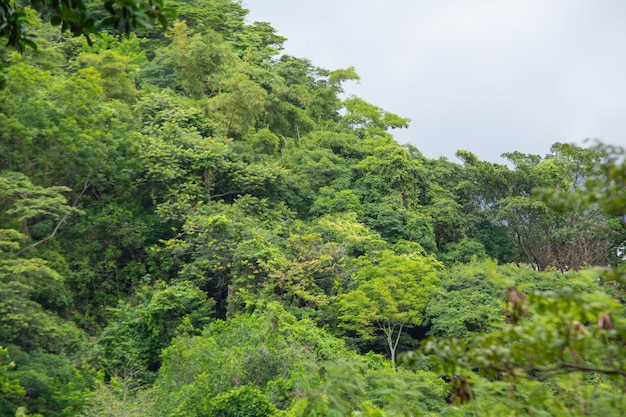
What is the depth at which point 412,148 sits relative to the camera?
63.2ft

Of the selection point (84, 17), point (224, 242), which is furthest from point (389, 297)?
point (84, 17)

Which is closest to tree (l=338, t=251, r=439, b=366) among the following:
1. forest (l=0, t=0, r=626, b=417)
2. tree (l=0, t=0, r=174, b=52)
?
forest (l=0, t=0, r=626, b=417)

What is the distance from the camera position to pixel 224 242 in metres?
12.3

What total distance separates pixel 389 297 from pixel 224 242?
10.5 feet

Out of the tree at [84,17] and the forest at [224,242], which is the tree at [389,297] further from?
the tree at [84,17]

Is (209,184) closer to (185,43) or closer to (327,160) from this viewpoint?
(327,160)

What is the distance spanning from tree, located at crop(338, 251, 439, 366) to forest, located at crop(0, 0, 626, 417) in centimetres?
4

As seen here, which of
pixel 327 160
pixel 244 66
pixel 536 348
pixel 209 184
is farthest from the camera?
pixel 244 66

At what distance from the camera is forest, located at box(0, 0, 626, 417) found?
8.67 metres

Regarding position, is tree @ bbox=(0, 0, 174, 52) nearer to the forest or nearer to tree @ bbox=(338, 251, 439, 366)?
the forest

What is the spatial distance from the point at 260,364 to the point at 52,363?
9.51ft

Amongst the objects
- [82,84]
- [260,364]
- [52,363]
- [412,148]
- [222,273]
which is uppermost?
[412,148]

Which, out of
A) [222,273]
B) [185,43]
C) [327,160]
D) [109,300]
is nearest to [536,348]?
[222,273]

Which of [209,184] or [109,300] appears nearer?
[109,300]
